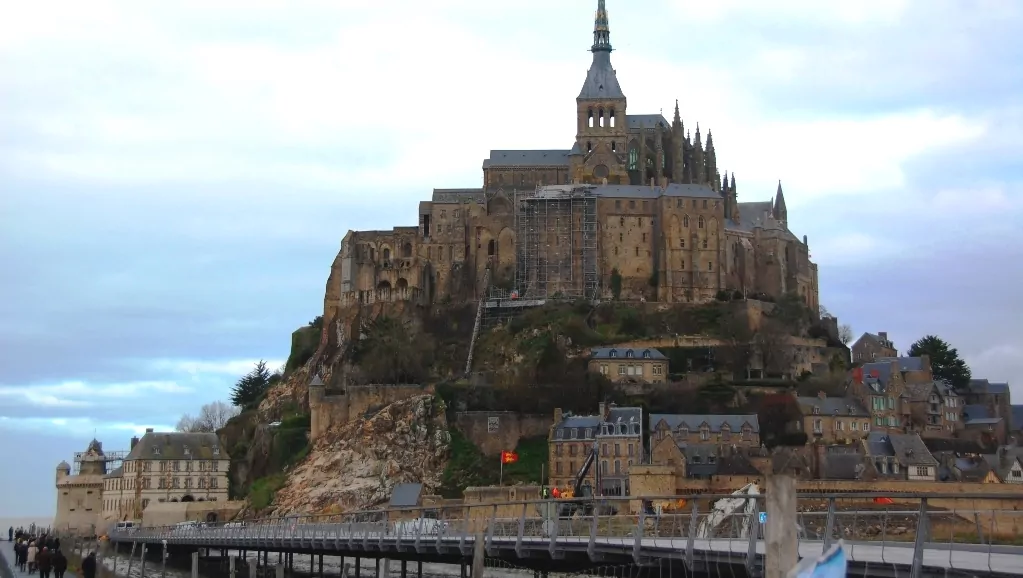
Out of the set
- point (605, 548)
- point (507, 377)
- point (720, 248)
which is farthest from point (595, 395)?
point (605, 548)

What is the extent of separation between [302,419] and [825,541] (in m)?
70.6

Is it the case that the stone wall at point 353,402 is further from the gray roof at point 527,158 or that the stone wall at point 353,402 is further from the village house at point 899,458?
the gray roof at point 527,158

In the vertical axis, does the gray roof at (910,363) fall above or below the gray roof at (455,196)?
below

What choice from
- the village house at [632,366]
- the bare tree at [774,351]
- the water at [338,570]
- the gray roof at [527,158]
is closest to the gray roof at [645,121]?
the gray roof at [527,158]

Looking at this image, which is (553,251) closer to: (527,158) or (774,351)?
(527,158)

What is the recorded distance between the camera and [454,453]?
3063 inches

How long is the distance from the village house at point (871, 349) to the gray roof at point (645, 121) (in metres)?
23.8

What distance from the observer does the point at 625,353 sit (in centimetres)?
8444

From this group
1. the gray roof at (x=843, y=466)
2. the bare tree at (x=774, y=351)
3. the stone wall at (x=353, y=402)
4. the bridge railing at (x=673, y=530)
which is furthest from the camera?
the bare tree at (x=774, y=351)

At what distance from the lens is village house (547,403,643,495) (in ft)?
234

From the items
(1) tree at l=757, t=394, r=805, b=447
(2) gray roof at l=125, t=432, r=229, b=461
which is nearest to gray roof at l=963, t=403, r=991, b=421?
(1) tree at l=757, t=394, r=805, b=447

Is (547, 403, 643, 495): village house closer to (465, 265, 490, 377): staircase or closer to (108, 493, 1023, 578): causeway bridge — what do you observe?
(465, 265, 490, 377): staircase

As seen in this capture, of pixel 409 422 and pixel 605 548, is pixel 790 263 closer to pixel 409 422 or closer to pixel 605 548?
pixel 409 422

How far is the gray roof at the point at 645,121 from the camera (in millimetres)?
107250
